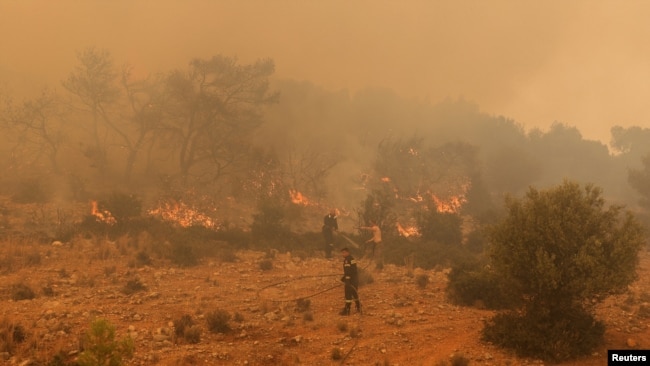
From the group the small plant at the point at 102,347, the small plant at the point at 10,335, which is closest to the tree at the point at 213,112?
the small plant at the point at 10,335

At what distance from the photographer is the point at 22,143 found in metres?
35.4

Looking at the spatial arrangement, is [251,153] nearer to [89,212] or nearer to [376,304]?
[89,212]

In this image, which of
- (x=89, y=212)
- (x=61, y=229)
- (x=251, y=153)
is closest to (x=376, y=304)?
(x=61, y=229)

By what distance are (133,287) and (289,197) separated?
16.8 meters

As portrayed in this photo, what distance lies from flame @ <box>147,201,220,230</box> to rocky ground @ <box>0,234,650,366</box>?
619 cm

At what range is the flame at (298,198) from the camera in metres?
30.6

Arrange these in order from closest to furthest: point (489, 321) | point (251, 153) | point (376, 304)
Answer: point (489, 321) < point (376, 304) < point (251, 153)

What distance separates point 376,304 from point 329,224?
294 inches

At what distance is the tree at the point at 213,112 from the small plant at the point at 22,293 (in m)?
17.3

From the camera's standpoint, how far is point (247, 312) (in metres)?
12.9

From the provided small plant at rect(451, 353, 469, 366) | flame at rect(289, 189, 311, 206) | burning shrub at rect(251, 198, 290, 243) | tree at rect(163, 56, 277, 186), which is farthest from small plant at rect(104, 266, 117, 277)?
flame at rect(289, 189, 311, 206)

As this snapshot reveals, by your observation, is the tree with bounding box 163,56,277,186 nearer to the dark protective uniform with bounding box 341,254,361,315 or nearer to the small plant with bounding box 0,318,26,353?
the dark protective uniform with bounding box 341,254,361,315

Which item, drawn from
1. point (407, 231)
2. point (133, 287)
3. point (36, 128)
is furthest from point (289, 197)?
point (36, 128)

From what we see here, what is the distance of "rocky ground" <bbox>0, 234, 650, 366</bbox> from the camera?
9531 mm
